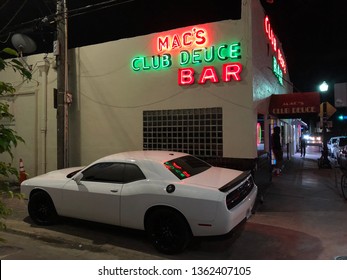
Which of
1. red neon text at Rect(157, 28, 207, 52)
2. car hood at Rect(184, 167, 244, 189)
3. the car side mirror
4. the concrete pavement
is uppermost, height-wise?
red neon text at Rect(157, 28, 207, 52)

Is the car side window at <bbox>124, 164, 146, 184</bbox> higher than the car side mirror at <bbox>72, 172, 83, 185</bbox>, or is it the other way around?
the car side window at <bbox>124, 164, 146, 184</bbox>

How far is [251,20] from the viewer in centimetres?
847

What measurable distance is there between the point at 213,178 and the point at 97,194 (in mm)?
2104

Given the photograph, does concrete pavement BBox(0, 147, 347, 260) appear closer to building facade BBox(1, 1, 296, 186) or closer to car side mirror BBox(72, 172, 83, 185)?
car side mirror BBox(72, 172, 83, 185)

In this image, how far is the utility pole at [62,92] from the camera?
8.88 m

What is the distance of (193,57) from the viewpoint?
29.7 feet

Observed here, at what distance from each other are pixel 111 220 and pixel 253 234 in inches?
103

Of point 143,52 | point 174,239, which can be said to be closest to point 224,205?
point 174,239

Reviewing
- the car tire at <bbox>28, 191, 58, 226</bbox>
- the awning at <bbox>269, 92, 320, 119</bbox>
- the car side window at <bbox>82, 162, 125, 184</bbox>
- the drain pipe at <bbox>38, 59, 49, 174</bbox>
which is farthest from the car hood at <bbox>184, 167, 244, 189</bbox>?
the drain pipe at <bbox>38, 59, 49, 174</bbox>

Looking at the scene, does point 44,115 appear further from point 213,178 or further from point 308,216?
point 308,216

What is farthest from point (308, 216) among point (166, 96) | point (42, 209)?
point (42, 209)

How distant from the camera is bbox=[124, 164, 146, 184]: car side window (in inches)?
220

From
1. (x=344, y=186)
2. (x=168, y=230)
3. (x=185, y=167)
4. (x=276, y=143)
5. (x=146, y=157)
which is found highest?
(x=276, y=143)

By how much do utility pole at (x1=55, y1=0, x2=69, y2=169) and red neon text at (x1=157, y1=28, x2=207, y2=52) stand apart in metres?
2.73
